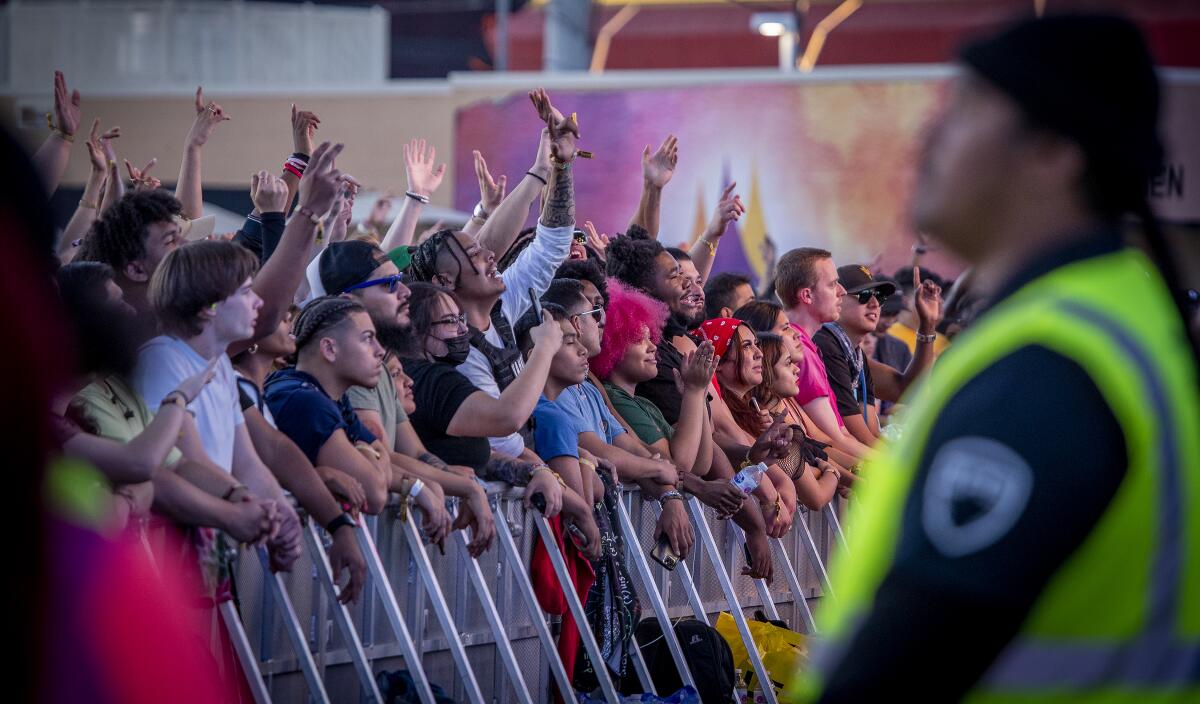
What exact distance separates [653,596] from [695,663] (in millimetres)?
336

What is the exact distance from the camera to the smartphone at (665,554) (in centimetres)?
703

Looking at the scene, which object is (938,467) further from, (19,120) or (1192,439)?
(19,120)

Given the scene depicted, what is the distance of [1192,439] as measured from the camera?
1678mm

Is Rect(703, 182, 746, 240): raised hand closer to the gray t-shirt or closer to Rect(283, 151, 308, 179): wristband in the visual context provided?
Rect(283, 151, 308, 179): wristband

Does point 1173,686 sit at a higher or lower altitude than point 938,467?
lower

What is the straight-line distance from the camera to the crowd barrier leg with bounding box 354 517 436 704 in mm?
5414

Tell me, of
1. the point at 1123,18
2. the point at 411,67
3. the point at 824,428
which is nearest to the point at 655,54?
the point at 411,67

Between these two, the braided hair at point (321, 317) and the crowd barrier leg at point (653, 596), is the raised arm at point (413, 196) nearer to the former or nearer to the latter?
the crowd barrier leg at point (653, 596)

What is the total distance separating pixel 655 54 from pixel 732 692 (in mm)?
22847

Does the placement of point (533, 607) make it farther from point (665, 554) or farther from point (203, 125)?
point (203, 125)

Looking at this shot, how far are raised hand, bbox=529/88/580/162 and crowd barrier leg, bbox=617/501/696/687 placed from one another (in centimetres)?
186

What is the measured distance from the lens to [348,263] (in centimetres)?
625

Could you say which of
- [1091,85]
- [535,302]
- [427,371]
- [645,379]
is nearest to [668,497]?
[645,379]

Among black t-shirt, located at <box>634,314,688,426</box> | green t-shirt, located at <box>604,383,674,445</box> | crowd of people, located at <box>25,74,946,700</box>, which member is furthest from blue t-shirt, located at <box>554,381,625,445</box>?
black t-shirt, located at <box>634,314,688,426</box>
